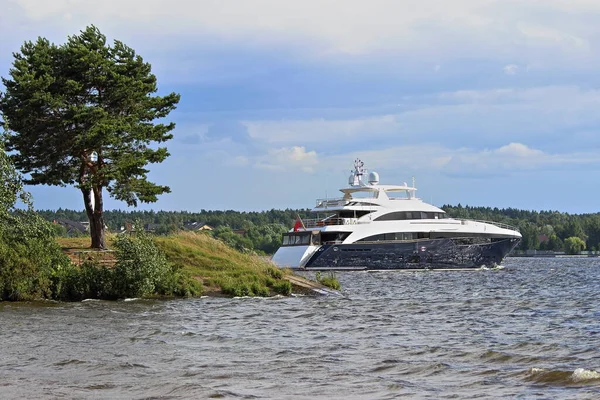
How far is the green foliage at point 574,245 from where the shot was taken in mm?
130625

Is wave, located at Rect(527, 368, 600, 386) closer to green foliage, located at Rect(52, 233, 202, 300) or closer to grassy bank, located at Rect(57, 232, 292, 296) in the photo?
green foliage, located at Rect(52, 233, 202, 300)

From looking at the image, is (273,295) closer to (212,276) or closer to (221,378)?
(212,276)

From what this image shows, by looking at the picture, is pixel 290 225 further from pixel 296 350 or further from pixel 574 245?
pixel 296 350

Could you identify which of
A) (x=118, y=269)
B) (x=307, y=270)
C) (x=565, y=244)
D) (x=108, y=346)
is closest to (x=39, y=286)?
(x=118, y=269)

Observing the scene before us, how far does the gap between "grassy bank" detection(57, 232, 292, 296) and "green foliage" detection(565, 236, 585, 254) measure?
109 meters

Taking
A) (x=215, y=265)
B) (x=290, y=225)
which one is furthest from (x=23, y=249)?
(x=290, y=225)

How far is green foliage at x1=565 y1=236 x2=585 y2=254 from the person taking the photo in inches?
5143

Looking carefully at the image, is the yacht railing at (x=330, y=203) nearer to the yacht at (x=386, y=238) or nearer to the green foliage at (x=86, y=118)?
the yacht at (x=386, y=238)

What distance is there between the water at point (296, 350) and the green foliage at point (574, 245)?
110599mm

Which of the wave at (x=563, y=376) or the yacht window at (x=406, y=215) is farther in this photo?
the yacht window at (x=406, y=215)

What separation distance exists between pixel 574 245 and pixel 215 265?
11190 centimetres

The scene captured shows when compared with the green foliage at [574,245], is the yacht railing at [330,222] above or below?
A: above

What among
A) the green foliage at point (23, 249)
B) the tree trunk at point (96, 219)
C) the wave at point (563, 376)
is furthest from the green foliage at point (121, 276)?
the wave at point (563, 376)

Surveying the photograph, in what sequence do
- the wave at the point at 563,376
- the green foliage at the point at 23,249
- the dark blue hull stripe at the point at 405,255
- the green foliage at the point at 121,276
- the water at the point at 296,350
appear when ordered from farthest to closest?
the dark blue hull stripe at the point at 405,255, the green foliage at the point at 121,276, the green foliage at the point at 23,249, the wave at the point at 563,376, the water at the point at 296,350
